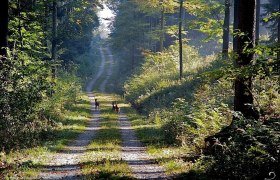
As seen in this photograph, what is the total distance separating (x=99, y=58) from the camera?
112m

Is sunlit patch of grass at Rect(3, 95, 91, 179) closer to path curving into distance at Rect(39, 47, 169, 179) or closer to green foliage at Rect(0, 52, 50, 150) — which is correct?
path curving into distance at Rect(39, 47, 169, 179)

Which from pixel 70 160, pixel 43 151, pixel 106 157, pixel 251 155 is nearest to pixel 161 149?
pixel 106 157

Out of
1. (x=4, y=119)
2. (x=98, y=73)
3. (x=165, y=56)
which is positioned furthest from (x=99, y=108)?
(x=98, y=73)

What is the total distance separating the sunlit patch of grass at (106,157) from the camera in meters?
11.3

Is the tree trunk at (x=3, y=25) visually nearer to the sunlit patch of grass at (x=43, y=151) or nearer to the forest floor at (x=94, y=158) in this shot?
the sunlit patch of grass at (x=43, y=151)

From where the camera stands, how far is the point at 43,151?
49.9ft

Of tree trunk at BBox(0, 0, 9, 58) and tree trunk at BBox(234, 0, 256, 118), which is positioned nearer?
tree trunk at BBox(234, 0, 256, 118)

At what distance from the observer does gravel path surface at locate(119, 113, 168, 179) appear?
38.7 ft

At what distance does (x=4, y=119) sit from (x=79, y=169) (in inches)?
188

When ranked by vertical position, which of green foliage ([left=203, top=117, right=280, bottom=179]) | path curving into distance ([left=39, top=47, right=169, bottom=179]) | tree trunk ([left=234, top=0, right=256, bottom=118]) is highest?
tree trunk ([left=234, top=0, right=256, bottom=118])

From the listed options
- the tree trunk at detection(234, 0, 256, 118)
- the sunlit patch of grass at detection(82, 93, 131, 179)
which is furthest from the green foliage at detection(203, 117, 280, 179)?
the sunlit patch of grass at detection(82, 93, 131, 179)

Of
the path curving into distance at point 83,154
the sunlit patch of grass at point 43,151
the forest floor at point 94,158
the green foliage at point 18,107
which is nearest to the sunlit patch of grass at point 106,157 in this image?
the forest floor at point 94,158

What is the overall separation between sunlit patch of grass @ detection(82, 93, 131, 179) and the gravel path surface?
29cm

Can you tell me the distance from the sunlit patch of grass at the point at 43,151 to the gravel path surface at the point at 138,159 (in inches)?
119
